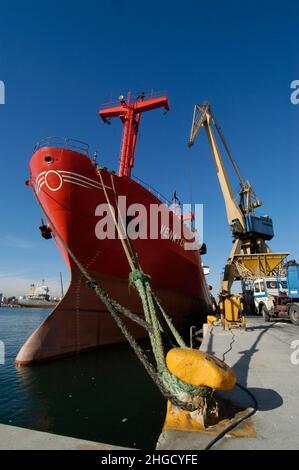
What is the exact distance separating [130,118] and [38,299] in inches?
3857

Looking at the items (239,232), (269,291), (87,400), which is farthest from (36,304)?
(87,400)

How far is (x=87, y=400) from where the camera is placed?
601 cm

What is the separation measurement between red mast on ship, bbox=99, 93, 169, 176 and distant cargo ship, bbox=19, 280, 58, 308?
8676 centimetres

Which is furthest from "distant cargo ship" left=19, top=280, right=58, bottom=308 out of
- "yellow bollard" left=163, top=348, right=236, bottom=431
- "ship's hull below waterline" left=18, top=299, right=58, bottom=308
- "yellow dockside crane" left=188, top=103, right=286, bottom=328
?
"yellow bollard" left=163, top=348, right=236, bottom=431

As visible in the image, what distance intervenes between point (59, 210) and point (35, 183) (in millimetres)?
1878

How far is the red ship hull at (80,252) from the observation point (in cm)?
950

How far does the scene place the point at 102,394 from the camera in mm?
6359

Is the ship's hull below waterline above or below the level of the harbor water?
below

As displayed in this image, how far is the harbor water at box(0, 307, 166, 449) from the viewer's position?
15.3 ft

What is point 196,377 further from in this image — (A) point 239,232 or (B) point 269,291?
(A) point 239,232

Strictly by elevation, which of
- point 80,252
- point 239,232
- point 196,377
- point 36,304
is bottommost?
point 36,304

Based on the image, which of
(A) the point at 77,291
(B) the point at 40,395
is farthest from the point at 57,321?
(B) the point at 40,395

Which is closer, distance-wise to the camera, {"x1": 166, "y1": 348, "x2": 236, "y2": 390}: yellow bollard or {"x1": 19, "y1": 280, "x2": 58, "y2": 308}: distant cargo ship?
{"x1": 166, "y1": 348, "x2": 236, "y2": 390}: yellow bollard

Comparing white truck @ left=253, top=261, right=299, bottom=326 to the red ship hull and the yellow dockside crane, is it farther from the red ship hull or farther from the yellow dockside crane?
the red ship hull
